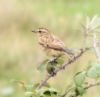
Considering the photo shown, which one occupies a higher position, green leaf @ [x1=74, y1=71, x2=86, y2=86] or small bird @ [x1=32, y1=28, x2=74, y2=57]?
small bird @ [x1=32, y1=28, x2=74, y2=57]

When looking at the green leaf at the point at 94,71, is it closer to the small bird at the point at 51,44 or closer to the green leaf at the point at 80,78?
the green leaf at the point at 80,78

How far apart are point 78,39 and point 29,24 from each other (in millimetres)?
1101

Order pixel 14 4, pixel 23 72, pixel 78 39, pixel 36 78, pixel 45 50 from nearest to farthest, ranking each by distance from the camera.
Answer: pixel 45 50 → pixel 36 78 → pixel 23 72 → pixel 78 39 → pixel 14 4

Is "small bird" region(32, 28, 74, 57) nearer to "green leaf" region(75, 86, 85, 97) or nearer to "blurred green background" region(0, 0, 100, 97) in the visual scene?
"green leaf" region(75, 86, 85, 97)

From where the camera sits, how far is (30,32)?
30.6 ft

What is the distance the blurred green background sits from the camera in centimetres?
742

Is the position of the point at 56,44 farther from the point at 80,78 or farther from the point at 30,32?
the point at 30,32

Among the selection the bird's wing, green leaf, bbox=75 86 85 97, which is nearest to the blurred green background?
the bird's wing

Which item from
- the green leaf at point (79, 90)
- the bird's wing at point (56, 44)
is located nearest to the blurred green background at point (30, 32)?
the bird's wing at point (56, 44)

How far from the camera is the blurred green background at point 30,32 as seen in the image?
742 cm

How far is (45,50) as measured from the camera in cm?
327

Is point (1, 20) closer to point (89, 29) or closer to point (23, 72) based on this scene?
point (23, 72)

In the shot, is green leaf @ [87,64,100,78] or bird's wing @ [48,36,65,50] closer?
green leaf @ [87,64,100,78]

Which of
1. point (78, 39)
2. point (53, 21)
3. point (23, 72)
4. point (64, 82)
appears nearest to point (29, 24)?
point (53, 21)
